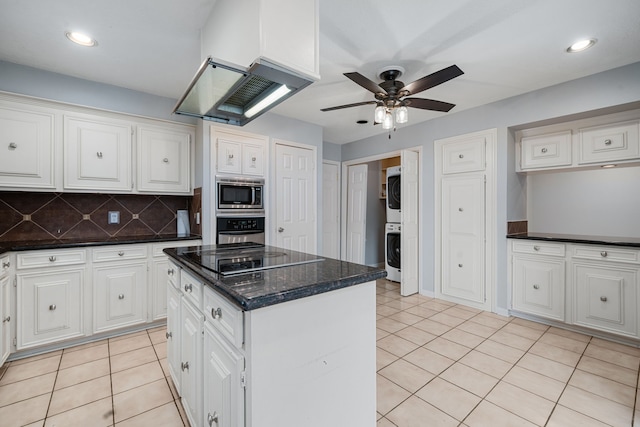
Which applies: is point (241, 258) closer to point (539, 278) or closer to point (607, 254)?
point (539, 278)

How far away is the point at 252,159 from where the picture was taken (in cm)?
346

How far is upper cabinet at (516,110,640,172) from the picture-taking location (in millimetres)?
2660

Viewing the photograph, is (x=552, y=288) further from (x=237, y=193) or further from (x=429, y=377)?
(x=237, y=193)

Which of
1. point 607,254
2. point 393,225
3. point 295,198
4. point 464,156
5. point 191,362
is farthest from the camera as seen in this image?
point 393,225

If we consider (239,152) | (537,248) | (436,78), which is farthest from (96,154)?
(537,248)

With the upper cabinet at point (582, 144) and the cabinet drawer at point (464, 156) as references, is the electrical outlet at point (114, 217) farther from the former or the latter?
the upper cabinet at point (582, 144)

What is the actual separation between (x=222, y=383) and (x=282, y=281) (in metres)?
0.46

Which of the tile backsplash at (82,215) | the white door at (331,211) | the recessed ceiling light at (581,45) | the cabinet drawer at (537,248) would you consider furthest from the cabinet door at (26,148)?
the cabinet drawer at (537,248)

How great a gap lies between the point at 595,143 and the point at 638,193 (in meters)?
0.79

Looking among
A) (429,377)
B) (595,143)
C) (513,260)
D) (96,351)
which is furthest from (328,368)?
(595,143)

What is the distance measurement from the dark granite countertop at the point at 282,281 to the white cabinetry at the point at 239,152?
1972mm

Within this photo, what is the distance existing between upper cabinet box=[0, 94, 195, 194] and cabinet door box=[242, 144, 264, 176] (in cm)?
62

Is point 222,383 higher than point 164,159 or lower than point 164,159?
lower

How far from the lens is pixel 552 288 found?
9.68ft
